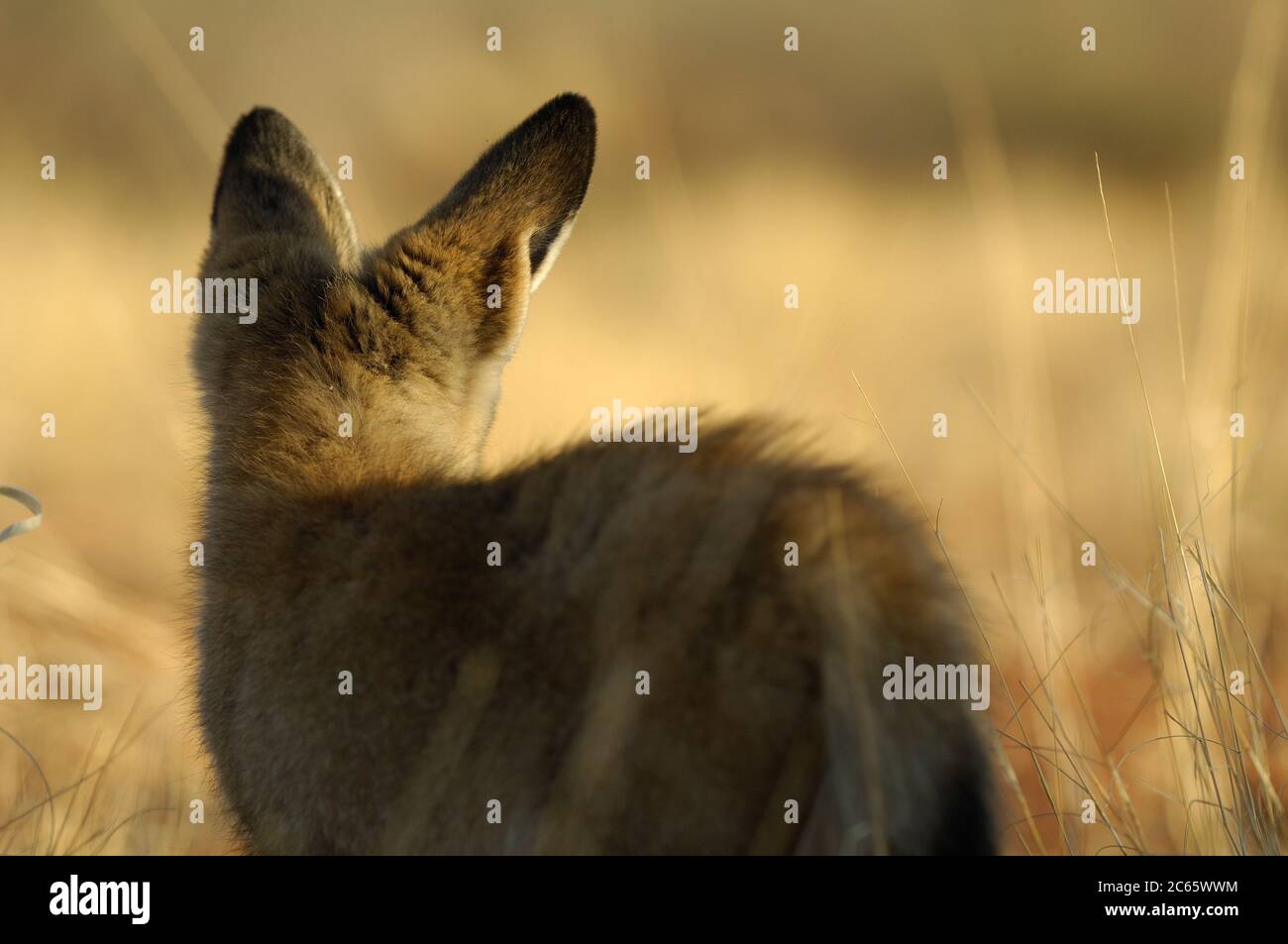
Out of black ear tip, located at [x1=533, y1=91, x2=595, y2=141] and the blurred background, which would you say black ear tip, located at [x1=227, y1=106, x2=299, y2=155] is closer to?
the blurred background

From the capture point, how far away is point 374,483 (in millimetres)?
2854

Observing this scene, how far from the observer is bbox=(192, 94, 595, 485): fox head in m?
3.04

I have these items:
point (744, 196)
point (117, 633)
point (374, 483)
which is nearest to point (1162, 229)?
point (744, 196)

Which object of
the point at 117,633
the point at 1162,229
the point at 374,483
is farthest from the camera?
the point at 1162,229

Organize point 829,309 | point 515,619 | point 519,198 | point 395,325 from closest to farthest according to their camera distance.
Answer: point 515,619 < point 395,325 < point 519,198 < point 829,309

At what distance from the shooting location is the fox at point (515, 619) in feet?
→ 6.95

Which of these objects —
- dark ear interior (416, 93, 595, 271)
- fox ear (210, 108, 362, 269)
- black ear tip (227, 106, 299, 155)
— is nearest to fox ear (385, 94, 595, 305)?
dark ear interior (416, 93, 595, 271)

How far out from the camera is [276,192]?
12.6ft

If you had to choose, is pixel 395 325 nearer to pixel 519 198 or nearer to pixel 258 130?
pixel 519 198

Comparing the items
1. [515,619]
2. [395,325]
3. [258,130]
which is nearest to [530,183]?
[395,325]

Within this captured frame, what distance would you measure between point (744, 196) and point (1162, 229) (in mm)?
3691

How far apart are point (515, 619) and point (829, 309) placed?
7160mm
